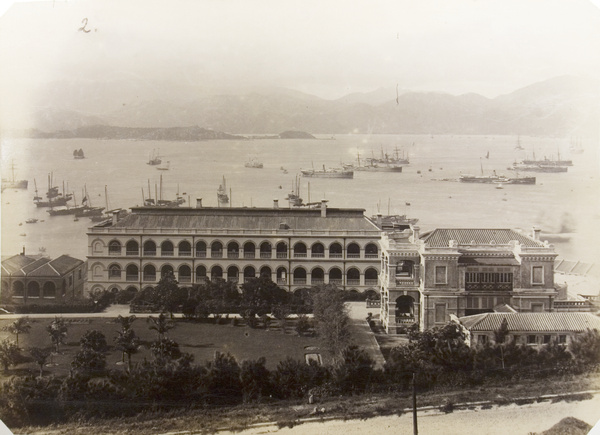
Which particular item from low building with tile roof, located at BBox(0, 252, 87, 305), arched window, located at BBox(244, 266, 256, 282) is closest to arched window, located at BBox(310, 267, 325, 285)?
arched window, located at BBox(244, 266, 256, 282)

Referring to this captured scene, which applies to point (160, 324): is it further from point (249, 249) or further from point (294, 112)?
point (294, 112)

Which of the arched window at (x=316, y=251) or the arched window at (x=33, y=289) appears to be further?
the arched window at (x=33, y=289)

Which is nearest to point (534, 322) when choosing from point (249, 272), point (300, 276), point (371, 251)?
point (371, 251)

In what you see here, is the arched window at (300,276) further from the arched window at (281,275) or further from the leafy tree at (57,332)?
the leafy tree at (57,332)

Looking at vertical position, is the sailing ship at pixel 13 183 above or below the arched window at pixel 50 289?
above

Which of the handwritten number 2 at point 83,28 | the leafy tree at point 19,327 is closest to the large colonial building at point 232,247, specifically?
the leafy tree at point 19,327

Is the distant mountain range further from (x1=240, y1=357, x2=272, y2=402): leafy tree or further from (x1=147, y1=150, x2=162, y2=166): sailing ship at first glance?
(x1=240, y1=357, x2=272, y2=402): leafy tree

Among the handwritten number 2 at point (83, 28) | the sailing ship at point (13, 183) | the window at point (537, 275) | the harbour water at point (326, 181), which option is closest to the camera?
the window at point (537, 275)
